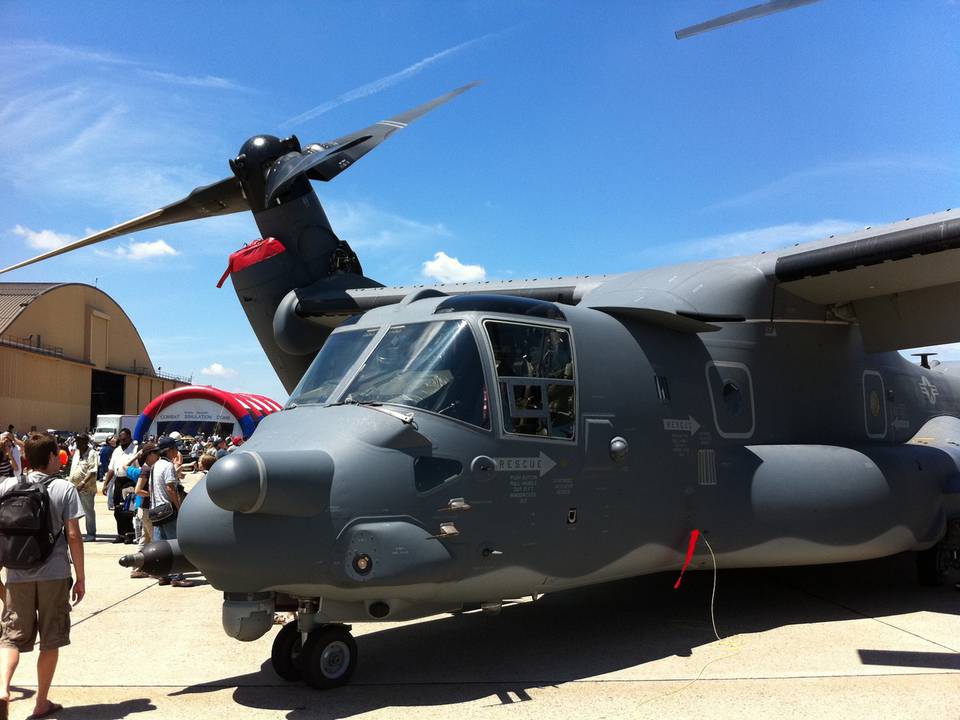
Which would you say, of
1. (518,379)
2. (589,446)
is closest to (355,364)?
(518,379)

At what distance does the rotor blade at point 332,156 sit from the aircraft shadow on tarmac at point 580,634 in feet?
21.0

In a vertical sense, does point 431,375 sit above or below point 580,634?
above

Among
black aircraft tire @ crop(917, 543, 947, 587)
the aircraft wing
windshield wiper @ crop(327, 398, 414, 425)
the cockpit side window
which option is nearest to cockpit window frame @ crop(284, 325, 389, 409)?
windshield wiper @ crop(327, 398, 414, 425)

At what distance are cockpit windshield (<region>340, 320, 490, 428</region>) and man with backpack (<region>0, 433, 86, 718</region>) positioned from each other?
1891mm

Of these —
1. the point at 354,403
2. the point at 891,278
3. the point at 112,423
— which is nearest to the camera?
the point at 354,403

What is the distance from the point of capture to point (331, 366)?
19.8ft

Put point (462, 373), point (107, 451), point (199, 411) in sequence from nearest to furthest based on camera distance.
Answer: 1. point (462, 373)
2. point (107, 451)
3. point (199, 411)

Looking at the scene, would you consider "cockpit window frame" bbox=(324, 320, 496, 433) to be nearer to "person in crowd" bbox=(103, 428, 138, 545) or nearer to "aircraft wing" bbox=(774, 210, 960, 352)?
"aircraft wing" bbox=(774, 210, 960, 352)

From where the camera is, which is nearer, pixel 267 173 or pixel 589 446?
pixel 589 446

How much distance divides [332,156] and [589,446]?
675 centimetres

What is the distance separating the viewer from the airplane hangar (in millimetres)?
46688

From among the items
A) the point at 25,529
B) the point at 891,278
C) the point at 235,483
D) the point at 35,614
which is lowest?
the point at 35,614

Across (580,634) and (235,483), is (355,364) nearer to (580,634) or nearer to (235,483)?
(235,483)

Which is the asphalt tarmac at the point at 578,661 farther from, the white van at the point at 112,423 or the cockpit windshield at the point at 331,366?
the white van at the point at 112,423
